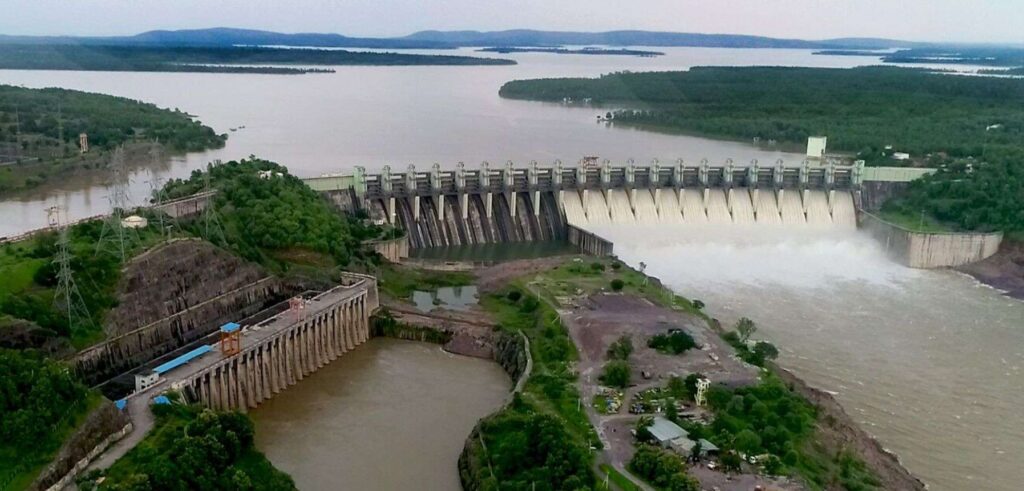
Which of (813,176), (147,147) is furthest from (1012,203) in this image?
(147,147)

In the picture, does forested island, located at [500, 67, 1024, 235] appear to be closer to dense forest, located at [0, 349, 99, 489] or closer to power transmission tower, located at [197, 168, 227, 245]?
power transmission tower, located at [197, 168, 227, 245]

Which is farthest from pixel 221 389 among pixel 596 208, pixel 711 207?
pixel 711 207

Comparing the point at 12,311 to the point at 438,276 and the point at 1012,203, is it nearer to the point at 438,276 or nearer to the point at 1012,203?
the point at 438,276

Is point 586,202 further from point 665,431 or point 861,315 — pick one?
point 665,431

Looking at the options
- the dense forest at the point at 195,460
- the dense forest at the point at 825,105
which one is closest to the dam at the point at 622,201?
the dense forest at the point at 825,105

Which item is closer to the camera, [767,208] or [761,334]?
[761,334]

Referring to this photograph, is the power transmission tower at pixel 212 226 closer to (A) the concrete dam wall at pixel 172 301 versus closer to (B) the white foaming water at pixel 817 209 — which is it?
(A) the concrete dam wall at pixel 172 301
